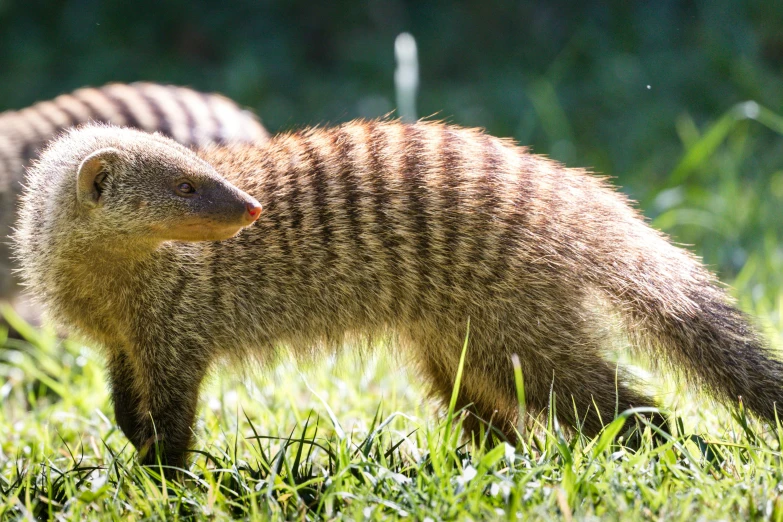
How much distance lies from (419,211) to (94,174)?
75cm

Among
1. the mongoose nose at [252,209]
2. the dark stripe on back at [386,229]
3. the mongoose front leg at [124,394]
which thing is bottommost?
the mongoose front leg at [124,394]

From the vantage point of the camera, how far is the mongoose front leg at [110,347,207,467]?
219 centimetres

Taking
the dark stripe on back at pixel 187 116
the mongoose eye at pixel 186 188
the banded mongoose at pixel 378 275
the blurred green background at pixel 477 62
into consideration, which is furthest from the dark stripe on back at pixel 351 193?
the blurred green background at pixel 477 62

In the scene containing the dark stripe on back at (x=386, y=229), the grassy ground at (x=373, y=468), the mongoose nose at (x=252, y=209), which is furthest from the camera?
the dark stripe on back at (x=386, y=229)

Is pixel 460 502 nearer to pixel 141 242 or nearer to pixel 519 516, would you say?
pixel 519 516

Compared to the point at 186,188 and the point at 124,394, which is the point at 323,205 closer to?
the point at 186,188

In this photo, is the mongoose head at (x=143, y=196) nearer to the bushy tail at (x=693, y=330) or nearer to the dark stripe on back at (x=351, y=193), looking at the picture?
the dark stripe on back at (x=351, y=193)

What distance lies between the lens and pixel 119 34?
6.64 meters

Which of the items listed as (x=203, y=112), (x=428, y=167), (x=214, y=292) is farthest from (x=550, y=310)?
(x=203, y=112)

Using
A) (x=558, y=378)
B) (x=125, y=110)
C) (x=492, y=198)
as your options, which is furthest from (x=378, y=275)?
(x=125, y=110)

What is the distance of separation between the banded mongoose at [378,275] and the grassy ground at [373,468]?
13cm

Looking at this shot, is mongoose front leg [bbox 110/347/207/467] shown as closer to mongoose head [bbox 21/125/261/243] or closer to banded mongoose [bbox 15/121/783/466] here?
banded mongoose [bbox 15/121/783/466]

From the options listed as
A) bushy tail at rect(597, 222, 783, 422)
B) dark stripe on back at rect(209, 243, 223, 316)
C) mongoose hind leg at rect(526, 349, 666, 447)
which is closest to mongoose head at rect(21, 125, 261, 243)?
dark stripe on back at rect(209, 243, 223, 316)

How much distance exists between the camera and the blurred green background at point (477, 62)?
525 centimetres
